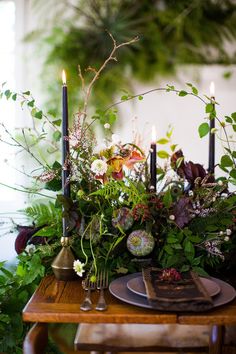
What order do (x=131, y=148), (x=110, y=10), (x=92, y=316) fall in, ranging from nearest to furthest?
(x=92, y=316) → (x=131, y=148) → (x=110, y=10)

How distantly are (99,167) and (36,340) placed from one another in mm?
363

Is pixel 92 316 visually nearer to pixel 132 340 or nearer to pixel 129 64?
pixel 132 340

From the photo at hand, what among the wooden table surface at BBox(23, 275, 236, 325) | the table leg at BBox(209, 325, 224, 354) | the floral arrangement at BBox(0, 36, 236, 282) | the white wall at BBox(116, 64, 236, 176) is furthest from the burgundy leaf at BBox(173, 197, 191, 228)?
the white wall at BBox(116, 64, 236, 176)

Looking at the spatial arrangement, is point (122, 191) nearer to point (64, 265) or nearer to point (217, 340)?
point (64, 265)

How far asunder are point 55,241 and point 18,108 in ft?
3.31

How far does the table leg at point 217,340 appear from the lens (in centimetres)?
110

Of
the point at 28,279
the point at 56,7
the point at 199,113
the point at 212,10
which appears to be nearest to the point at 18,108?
the point at 56,7

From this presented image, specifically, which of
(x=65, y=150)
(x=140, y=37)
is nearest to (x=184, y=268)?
(x=65, y=150)

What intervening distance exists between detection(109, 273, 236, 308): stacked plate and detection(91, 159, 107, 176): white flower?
227 mm

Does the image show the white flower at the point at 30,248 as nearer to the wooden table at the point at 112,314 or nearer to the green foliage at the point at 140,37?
the wooden table at the point at 112,314

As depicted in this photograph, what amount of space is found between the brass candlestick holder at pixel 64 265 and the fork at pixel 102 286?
6 cm

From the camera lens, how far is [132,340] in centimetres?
126

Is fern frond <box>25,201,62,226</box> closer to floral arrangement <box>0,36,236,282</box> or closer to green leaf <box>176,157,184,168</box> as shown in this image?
floral arrangement <box>0,36,236,282</box>

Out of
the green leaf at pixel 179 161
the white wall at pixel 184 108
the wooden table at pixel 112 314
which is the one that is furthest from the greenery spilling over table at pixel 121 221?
the white wall at pixel 184 108
